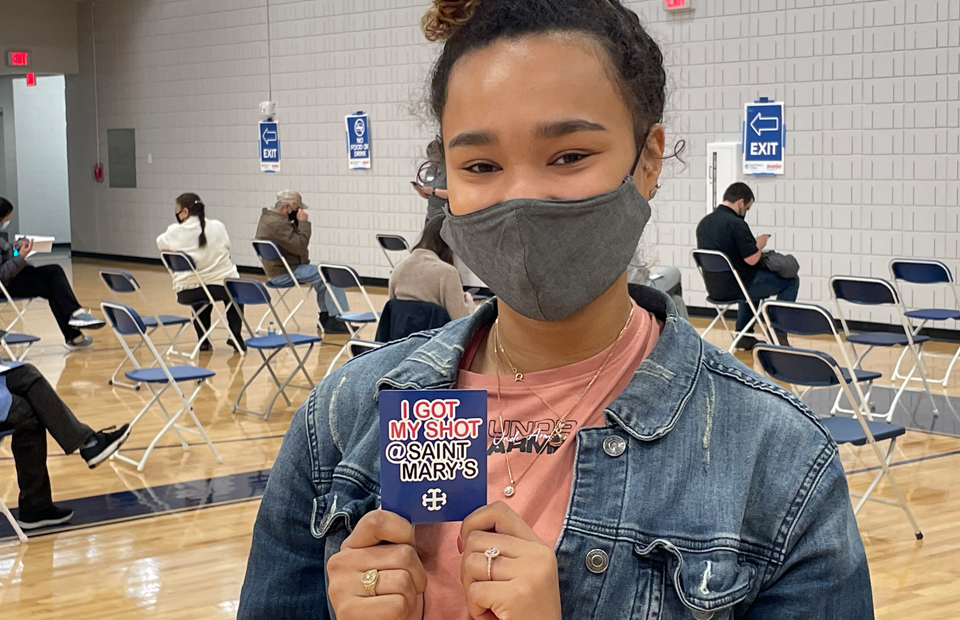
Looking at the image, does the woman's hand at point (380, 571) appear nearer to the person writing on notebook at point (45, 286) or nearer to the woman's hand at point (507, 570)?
the woman's hand at point (507, 570)

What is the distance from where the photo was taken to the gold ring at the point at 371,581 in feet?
3.28

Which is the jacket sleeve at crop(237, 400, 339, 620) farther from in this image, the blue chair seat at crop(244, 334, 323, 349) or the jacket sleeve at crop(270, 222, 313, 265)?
the jacket sleeve at crop(270, 222, 313, 265)

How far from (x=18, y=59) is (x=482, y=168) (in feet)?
62.3

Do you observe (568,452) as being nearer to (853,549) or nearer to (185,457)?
(853,549)

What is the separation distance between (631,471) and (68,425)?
4988 millimetres

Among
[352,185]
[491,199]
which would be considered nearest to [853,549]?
[491,199]

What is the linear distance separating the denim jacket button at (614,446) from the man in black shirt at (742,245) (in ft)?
27.4

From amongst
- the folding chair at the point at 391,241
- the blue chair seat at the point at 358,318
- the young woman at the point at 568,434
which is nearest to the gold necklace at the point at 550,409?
the young woman at the point at 568,434

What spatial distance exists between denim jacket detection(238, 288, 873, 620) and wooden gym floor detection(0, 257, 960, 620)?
3.21 m

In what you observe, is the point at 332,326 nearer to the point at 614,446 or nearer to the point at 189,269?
the point at 189,269

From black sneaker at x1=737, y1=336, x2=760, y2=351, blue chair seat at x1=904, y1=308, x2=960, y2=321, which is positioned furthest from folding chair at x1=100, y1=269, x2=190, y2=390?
blue chair seat at x1=904, y1=308, x2=960, y2=321

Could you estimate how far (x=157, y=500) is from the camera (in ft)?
18.1

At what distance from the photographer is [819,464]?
40.0 inches

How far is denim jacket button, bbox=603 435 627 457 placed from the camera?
105 cm
